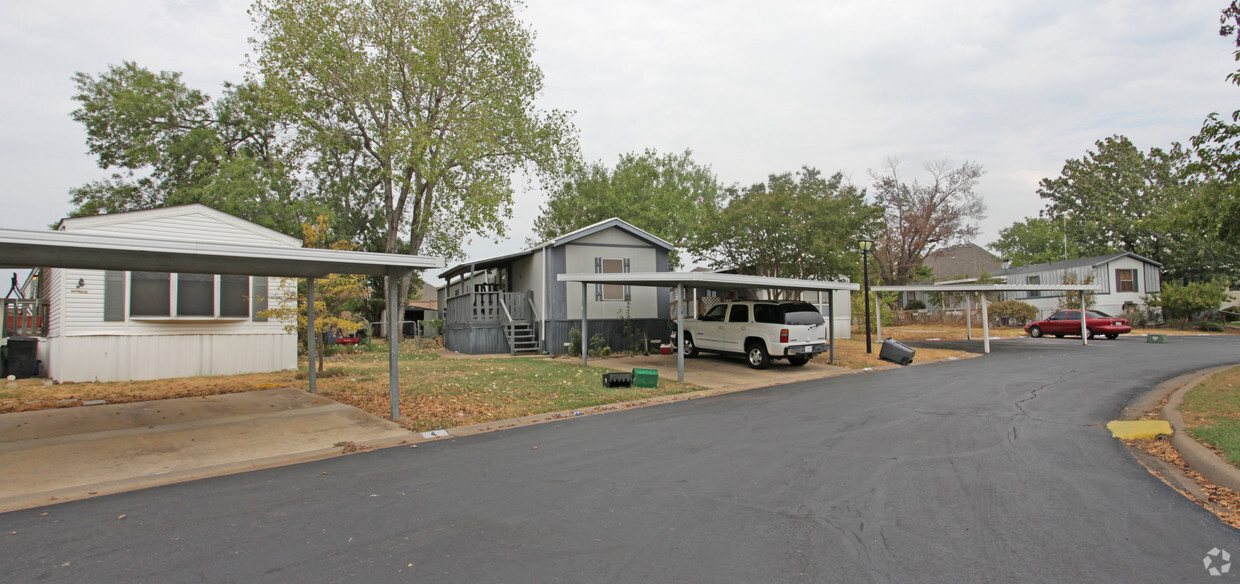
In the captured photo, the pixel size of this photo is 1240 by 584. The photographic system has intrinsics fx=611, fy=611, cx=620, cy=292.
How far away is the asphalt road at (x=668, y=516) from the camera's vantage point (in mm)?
3713

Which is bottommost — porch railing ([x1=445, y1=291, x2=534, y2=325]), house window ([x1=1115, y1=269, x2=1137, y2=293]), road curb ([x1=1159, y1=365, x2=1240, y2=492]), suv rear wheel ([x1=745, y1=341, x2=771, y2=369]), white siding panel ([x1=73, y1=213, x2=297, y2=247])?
road curb ([x1=1159, y1=365, x2=1240, y2=492])

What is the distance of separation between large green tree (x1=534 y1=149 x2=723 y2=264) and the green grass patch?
2362 cm

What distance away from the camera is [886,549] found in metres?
3.95

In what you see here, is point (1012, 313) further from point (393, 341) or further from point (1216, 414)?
point (393, 341)

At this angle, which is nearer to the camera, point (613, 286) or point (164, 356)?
point (164, 356)

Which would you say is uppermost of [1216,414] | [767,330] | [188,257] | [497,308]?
[188,257]

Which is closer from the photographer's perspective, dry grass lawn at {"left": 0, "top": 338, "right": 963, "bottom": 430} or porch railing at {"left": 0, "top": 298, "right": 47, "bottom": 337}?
dry grass lawn at {"left": 0, "top": 338, "right": 963, "bottom": 430}

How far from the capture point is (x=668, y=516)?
182 inches

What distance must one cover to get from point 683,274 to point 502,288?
12916 mm

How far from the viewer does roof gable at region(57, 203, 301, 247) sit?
1248 centimetres

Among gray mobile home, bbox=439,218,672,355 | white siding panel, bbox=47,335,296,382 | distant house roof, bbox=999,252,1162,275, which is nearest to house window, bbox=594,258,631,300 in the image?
gray mobile home, bbox=439,218,672,355

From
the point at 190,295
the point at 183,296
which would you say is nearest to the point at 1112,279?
the point at 190,295

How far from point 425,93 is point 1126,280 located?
38.9 metres

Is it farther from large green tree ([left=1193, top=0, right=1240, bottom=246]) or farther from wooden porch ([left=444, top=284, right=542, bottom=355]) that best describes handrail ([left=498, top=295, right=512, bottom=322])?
large green tree ([left=1193, top=0, right=1240, bottom=246])
